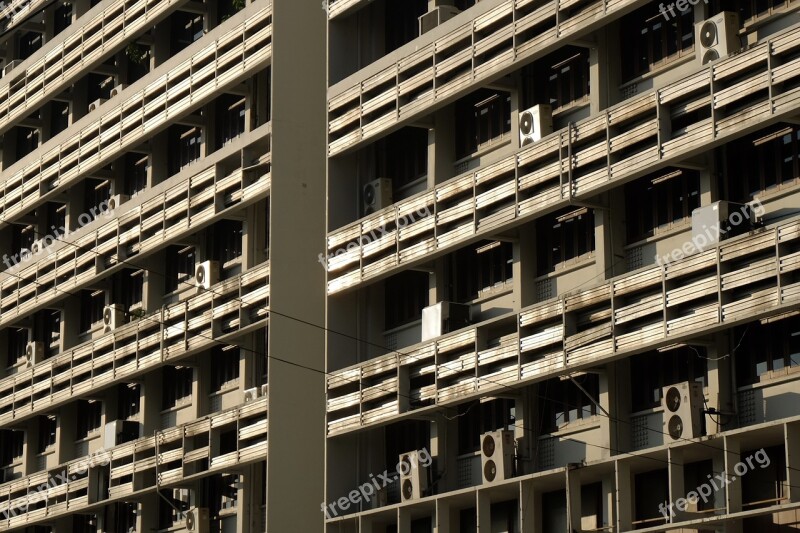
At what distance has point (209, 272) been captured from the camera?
3834 cm

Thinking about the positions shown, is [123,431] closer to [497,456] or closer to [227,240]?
[227,240]

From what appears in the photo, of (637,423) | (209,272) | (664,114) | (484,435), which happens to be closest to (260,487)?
(209,272)

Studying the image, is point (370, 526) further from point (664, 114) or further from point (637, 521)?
point (664, 114)

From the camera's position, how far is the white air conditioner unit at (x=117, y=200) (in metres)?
43.0

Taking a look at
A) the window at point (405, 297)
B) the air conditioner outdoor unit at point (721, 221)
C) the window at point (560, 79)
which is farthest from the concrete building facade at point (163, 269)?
the air conditioner outdoor unit at point (721, 221)

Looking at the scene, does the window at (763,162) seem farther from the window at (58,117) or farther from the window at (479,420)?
the window at (58,117)

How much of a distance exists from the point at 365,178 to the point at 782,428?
13.5m

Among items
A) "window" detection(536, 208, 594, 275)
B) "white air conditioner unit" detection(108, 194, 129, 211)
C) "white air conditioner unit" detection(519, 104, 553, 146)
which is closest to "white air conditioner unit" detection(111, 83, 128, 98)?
"white air conditioner unit" detection(108, 194, 129, 211)

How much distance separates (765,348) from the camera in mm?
24875

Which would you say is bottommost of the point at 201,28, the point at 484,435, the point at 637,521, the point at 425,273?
the point at 637,521

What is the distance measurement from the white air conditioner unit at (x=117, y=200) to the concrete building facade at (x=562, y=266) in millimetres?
10120

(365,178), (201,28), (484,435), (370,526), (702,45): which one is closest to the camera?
(702,45)

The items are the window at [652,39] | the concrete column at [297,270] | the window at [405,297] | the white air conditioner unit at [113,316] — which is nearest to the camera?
the window at [652,39]

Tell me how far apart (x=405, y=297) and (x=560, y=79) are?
6.02 meters
